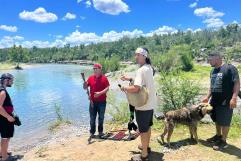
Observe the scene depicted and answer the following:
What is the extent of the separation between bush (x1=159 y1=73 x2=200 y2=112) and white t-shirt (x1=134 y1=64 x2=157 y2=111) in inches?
197

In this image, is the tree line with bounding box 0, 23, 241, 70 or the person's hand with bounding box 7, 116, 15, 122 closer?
the person's hand with bounding box 7, 116, 15, 122

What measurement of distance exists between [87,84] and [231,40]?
113 meters

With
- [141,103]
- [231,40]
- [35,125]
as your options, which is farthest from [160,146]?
[231,40]

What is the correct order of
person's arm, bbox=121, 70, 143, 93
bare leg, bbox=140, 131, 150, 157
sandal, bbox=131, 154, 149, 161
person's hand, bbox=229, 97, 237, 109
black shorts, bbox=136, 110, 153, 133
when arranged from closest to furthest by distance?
person's arm, bbox=121, 70, 143, 93
black shorts, bbox=136, 110, 153, 133
bare leg, bbox=140, 131, 150, 157
sandal, bbox=131, 154, 149, 161
person's hand, bbox=229, 97, 237, 109

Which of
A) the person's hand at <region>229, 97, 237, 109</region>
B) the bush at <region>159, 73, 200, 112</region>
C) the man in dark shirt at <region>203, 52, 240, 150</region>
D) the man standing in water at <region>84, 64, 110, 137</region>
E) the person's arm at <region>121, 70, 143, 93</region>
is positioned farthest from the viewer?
the bush at <region>159, 73, 200, 112</region>

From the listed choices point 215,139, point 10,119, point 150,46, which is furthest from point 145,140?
point 150,46

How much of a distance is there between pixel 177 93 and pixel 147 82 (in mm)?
5342

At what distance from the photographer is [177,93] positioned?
11.7 m

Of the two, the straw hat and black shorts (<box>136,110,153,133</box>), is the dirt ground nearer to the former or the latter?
black shorts (<box>136,110,153,133</box>)

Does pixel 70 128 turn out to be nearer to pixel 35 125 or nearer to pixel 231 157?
pixel 35 125

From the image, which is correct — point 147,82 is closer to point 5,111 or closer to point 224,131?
point 224,131

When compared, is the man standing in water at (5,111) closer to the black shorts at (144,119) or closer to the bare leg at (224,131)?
the black shorts at (144,119)

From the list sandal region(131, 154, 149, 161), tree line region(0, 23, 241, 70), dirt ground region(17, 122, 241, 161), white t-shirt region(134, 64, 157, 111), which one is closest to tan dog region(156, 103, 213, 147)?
dirt ground region(17, 122, 241, 161)

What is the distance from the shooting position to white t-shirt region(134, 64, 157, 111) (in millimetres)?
6469
